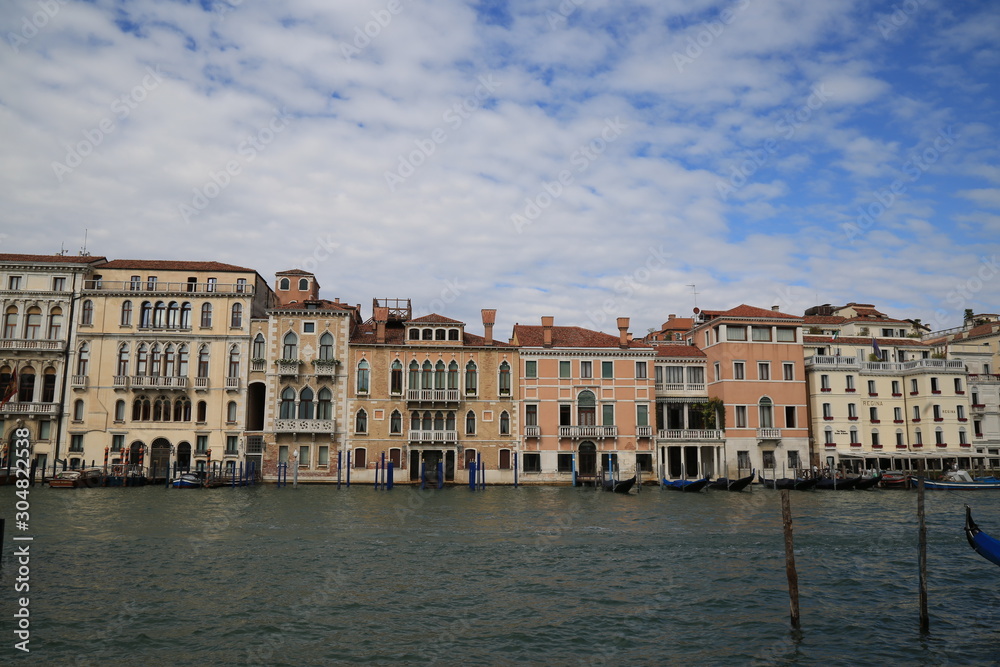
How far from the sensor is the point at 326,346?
38594 millimetres

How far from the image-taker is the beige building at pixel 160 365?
123 ft

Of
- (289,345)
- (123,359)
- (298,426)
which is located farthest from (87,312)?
(298,426)

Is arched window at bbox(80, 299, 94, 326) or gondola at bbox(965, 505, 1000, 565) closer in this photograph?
gondola at bbox(965, 505, 1000, 565)

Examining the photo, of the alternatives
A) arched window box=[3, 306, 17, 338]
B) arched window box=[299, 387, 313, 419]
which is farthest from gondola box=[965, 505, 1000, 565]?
arched window box=[3, 306, 17, 338]

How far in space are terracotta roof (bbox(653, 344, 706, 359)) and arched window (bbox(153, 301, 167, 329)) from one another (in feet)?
86.0

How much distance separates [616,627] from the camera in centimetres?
1163

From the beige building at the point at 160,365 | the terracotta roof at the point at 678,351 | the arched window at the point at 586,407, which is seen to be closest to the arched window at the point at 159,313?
the beige building at the point at 160,365

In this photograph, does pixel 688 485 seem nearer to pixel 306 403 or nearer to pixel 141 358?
pixel 306 403

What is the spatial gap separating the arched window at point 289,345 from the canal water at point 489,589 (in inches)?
573

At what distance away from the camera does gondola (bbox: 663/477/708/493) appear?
3472 cm

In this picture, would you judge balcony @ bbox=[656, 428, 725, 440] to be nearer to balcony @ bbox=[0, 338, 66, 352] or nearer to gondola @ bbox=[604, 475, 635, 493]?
gondola @ bbox=[604, 475, 635, 493]

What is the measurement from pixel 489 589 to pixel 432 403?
24.8 meters

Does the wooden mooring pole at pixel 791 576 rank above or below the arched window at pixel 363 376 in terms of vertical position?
below

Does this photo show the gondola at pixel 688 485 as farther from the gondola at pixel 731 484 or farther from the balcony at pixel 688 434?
the balcony at pixel 688 434
